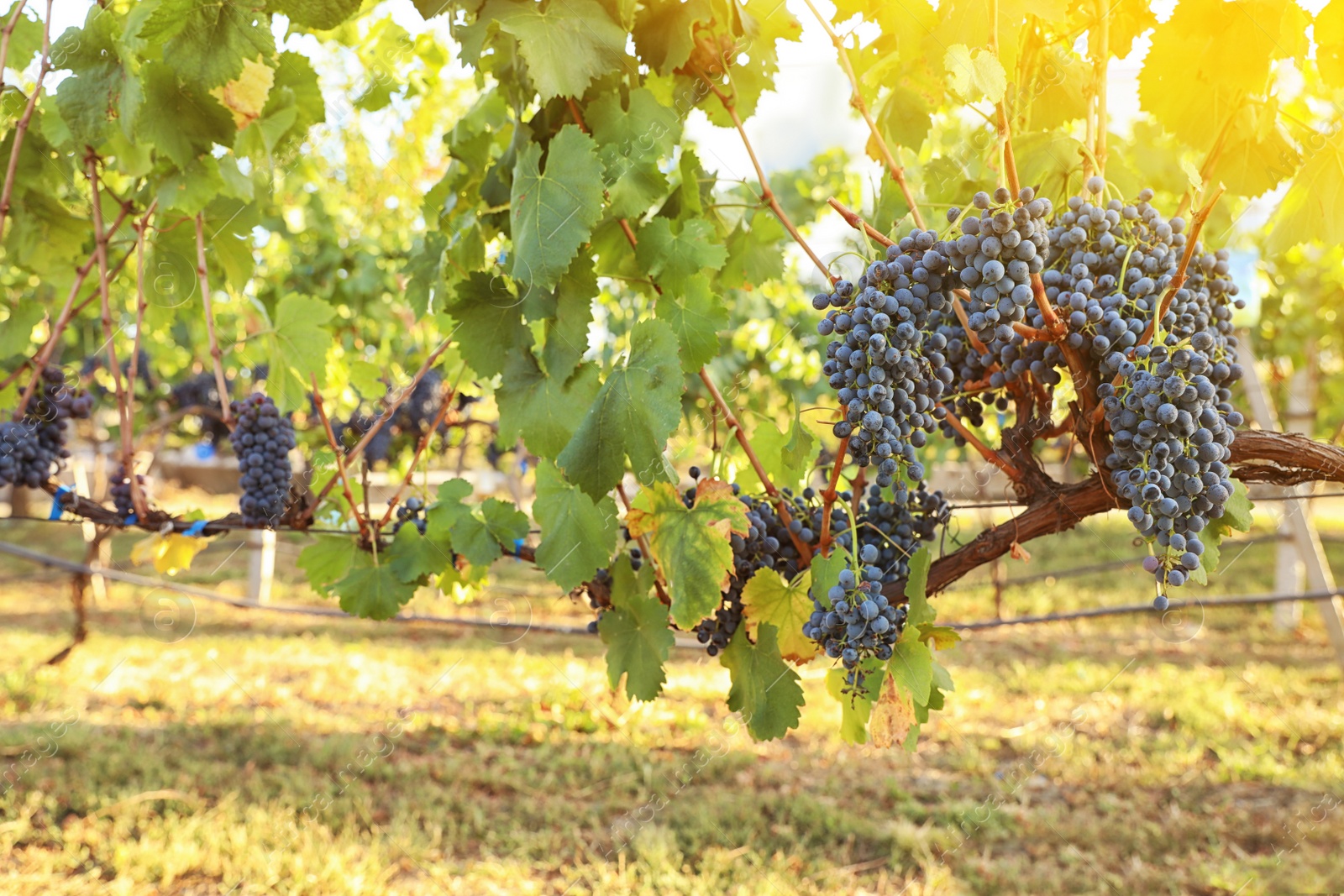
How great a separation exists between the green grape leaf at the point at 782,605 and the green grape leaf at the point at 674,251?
1.65 ft

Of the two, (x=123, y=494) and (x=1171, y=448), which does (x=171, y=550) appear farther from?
(x=1171, y=448)

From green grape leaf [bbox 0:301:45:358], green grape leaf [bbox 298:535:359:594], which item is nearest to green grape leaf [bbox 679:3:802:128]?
green grape leaf [bbox 298:535:359:594]

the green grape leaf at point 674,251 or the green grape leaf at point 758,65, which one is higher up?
the green grape leaf at point 758,65

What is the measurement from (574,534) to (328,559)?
73 cm

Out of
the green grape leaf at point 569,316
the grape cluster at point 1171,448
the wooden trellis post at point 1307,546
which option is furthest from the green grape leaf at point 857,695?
the wooden trellis post at point 1307,546

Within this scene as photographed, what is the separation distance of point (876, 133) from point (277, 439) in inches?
66.2

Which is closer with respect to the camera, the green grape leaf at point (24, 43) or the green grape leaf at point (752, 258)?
the green grape leaf at point (752, 258)

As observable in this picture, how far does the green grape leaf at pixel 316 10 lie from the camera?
A: 1.33m

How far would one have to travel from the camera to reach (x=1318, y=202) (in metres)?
1.52

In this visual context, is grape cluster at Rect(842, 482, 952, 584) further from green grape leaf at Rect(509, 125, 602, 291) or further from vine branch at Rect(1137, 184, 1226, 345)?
green grape leaf at Rect(509, 125, 602, 291)

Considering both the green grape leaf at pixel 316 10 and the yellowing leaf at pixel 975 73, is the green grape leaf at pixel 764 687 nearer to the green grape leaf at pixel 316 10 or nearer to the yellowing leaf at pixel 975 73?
the yellowing leaf at pixel 975 73

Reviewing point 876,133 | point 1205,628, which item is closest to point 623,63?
point 876,133

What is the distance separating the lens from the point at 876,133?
4.23ft

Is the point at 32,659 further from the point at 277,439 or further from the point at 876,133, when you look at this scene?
the point at 876,133
